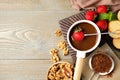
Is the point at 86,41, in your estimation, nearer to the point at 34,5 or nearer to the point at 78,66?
the point at 78,66

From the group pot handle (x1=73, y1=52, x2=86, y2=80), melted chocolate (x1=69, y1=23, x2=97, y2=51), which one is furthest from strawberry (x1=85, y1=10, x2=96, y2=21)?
pot handle (x1=73, y1=52, x2=86, y2=80)

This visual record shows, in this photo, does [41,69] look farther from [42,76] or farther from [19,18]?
[19,18]

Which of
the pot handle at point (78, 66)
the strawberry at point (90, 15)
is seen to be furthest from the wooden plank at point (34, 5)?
the pot handle at point (78, 66)

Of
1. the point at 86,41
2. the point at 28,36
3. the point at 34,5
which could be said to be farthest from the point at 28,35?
the point at 86,41

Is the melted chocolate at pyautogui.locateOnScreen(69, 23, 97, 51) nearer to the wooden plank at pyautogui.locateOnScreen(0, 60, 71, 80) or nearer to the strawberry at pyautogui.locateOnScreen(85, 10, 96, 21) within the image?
the strawberry at pyautogui.locateOnScreen(85, 10, 96, 21)

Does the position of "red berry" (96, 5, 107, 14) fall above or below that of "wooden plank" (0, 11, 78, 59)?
above

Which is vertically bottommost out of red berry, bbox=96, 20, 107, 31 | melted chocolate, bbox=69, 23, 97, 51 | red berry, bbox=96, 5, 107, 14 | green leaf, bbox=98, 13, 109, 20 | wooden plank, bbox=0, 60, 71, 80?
wooden plank, bbox=0, 60, 71, 80
